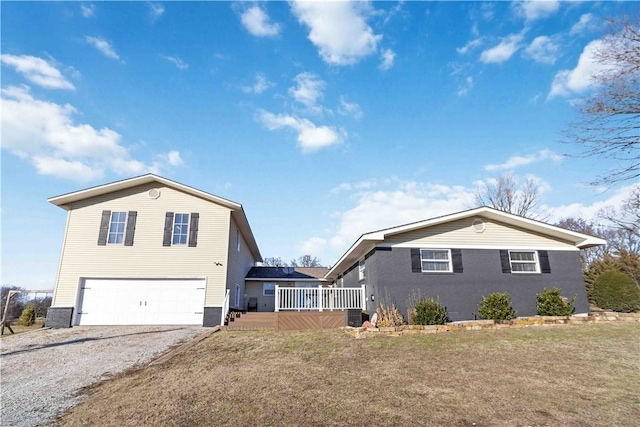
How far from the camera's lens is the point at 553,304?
1174 cm

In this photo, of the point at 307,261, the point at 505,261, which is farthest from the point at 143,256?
the point at 307,261

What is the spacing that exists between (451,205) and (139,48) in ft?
85.0

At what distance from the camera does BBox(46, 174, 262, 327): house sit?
13969 millimetres

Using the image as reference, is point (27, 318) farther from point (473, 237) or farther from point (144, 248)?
point (473, 237)

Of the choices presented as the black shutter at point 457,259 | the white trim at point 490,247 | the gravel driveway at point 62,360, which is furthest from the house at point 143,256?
the black shutter at point 457,259

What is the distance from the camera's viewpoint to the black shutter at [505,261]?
12852 mm

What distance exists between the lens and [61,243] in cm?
1453

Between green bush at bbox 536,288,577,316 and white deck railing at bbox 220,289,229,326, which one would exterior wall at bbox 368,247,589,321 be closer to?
green bush at bbox 536,288,577,316

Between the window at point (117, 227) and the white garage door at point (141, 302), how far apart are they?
1.79 metres

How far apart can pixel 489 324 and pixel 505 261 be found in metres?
3.49

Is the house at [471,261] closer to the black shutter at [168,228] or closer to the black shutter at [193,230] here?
the black shutter at [193,230]

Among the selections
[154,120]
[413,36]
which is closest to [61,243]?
[154,120]

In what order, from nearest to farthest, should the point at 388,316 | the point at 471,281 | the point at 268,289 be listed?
1. the point at 388,316
2. the point at 471,281
3. the point at 268,289

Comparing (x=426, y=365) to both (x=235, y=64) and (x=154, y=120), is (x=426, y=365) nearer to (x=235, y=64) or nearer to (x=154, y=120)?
(x=235, y=64)
